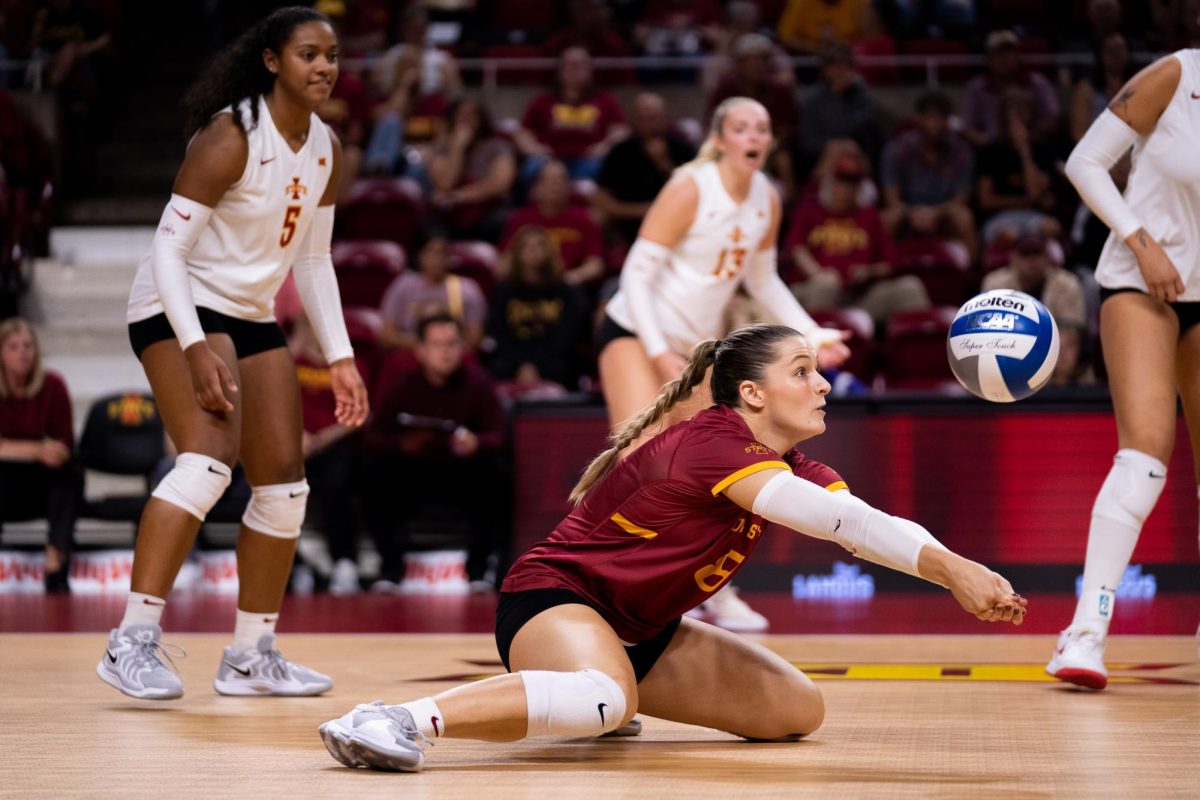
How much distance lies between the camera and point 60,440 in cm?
869

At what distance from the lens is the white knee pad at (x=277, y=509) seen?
179 inches

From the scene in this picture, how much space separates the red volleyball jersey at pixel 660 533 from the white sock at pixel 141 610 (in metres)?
1.15

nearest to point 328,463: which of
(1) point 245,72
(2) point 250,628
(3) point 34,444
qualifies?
(3) point 34,444

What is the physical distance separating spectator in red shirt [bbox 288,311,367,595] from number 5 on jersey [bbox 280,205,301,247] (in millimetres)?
3609

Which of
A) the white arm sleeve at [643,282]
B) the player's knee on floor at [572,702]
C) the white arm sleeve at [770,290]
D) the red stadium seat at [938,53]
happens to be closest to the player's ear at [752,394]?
the player's knee on floor at [572,702]

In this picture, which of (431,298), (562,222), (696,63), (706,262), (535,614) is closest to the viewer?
(535,614)

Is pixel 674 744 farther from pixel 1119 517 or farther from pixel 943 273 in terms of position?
pixel 943 273

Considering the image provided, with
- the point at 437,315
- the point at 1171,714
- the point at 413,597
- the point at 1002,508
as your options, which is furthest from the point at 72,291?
the point at 1171,714

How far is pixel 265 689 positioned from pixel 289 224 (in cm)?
133

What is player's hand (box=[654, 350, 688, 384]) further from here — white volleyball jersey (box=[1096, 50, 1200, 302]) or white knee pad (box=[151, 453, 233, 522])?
white knee pad (box=[151, 453, 233, 522])

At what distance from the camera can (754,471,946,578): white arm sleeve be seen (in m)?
3.15

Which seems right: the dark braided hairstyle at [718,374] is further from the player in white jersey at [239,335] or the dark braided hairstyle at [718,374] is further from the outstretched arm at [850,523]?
the player in white jersey at [239,335]

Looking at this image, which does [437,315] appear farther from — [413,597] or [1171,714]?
[1171,714]

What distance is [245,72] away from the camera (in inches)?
177
